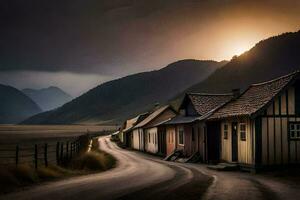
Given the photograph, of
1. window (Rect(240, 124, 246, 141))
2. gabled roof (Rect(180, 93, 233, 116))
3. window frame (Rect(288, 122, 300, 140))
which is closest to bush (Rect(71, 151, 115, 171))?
window (Rect(240, 124, 246, 141))

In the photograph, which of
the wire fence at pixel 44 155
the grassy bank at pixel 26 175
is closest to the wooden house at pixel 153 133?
the wire fence at pixel 44 155

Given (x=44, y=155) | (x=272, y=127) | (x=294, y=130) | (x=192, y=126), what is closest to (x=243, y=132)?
(x=272, y=127)

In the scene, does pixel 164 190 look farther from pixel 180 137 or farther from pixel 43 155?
pixel 43 155

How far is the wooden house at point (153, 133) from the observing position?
5406cm

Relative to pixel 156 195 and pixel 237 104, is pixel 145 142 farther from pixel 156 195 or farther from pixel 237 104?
pixel 156 195

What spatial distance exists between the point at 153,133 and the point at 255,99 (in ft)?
90.6

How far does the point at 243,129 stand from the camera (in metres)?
29.8

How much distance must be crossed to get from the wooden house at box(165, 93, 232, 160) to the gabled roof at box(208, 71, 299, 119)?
3.40 metres

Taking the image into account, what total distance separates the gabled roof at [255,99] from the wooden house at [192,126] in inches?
134

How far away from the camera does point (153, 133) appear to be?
57.5m

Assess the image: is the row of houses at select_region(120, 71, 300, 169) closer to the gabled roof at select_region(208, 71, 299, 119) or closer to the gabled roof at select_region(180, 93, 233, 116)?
the gabled roof at select_region(208, 71, 299, 119)

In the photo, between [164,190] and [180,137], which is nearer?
[164,190]

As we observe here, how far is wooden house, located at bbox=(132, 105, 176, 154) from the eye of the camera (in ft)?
177

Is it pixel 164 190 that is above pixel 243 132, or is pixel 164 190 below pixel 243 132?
below
